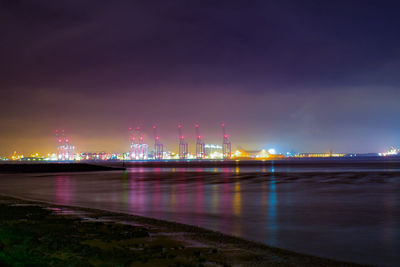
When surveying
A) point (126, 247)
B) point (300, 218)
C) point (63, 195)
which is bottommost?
point (63, 195)

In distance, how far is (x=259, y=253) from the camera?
448 inches

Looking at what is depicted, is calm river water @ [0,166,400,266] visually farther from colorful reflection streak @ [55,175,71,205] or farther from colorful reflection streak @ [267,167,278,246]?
colorful reflection streak @ [55,175,71,205]

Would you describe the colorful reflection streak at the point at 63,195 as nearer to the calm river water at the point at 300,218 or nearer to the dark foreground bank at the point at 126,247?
the calm river water at the point at 300,218

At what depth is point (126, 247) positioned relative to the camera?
1151 cm

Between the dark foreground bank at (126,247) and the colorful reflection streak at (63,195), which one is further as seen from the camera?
the colorful reflection streak at (63,195)

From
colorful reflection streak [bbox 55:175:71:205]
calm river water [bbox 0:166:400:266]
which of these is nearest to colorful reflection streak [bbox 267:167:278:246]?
calm river water [bbox 0:166:400:266]

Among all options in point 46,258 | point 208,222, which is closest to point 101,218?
point 208,222

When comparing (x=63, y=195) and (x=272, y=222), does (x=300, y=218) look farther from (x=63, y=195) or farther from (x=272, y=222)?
(x=63, y=195)

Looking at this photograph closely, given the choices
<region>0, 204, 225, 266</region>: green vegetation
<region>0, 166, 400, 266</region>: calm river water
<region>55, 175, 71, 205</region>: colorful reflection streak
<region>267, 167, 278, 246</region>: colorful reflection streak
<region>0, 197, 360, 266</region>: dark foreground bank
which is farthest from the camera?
<region>55, 175, 71, 205</region>: colorful reflection streak

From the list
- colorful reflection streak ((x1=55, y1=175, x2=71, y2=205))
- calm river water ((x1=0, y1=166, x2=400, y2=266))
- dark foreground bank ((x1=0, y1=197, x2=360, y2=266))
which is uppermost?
dark foreground bank ((x1=0, y1=197, x2=360, y2=266))

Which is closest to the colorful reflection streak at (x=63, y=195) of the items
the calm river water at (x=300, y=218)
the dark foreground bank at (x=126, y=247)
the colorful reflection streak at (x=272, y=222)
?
the calm river water at (x=300, y=218)

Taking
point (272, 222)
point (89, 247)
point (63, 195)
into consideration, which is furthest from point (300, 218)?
point (63, 195)

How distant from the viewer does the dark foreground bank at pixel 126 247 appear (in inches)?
387

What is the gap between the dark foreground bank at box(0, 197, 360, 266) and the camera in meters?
9.84
